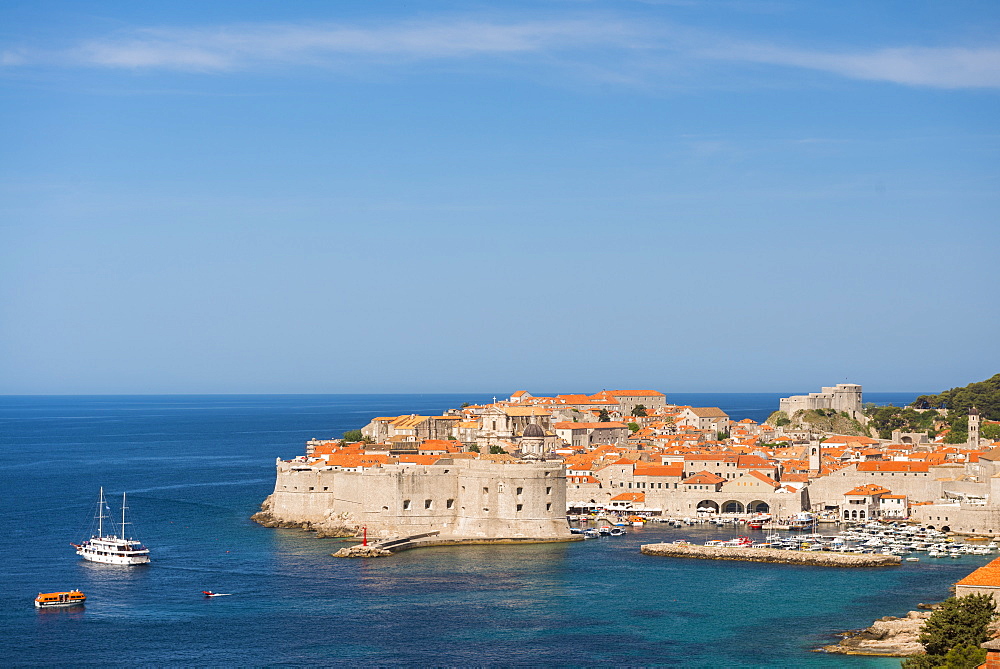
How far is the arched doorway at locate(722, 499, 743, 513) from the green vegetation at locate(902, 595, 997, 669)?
24962 millimetres

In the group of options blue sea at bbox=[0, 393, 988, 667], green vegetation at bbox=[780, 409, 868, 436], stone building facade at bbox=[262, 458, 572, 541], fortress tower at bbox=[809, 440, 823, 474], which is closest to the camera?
blue sea at bbox=[0, 393, 988, 667]

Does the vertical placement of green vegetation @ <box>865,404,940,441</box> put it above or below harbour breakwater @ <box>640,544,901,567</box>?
above

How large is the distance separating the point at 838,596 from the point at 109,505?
3263 cm

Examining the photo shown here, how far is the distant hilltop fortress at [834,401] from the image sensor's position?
86.0 meters

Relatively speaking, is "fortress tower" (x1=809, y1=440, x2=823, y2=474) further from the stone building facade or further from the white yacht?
the white yacht

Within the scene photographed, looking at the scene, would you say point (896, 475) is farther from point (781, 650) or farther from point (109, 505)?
point (109, 505)

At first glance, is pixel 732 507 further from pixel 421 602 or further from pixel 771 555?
pixel 421 602

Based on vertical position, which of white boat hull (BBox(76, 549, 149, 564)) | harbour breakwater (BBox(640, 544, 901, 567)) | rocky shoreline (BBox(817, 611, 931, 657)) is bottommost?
rocky shoreline (BBox(817, 611, 931, 657))

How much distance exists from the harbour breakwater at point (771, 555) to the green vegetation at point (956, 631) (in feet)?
45.5

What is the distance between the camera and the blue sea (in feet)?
85.3

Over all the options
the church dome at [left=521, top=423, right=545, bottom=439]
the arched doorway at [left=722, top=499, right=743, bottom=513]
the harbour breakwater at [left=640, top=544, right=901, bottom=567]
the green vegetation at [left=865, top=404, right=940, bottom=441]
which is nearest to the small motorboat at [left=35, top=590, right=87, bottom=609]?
the harbour breakwater at [left=640, top=544, right=901, bottom=567]

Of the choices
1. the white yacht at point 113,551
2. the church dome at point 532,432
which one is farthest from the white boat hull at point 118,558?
the church dome at point 532,432

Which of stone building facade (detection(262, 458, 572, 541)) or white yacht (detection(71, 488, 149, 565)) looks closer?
white yacht (detection(71, 488, 149, 565))

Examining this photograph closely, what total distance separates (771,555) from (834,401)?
5137 cm
